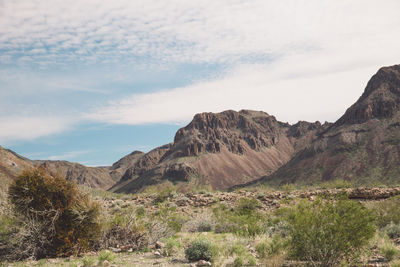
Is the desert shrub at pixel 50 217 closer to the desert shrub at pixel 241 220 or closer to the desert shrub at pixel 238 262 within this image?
the desert shrub at pixel 238 262

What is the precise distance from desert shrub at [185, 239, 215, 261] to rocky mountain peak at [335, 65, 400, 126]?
103945 mm

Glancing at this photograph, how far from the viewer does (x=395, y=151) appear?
250ft

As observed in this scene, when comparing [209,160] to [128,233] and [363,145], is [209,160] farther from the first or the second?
[128,233]

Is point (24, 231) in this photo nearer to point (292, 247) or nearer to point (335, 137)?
point (292, 247)

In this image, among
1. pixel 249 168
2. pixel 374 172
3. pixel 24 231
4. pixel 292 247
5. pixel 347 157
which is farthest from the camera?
pixel 249 168

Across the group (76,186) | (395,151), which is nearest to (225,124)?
(395,151)

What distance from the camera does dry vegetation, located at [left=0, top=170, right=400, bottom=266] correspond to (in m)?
7.68

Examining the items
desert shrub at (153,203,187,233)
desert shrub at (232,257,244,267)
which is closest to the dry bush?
desert shrub at (153,203,187,233)

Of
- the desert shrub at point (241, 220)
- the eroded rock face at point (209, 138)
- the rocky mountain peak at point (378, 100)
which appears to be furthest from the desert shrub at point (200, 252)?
the eroded rock face at point (209, 138)

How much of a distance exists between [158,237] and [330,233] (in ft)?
23.5

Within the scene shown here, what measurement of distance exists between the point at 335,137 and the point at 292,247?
105 meters

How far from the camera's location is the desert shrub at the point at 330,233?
24.4 feet

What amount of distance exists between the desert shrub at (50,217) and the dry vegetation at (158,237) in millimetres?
33

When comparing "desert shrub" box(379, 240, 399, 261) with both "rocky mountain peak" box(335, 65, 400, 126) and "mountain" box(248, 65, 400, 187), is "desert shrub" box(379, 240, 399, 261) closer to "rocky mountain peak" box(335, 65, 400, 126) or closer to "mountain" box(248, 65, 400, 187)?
"mountain" box(248, 65, 400, 187)
